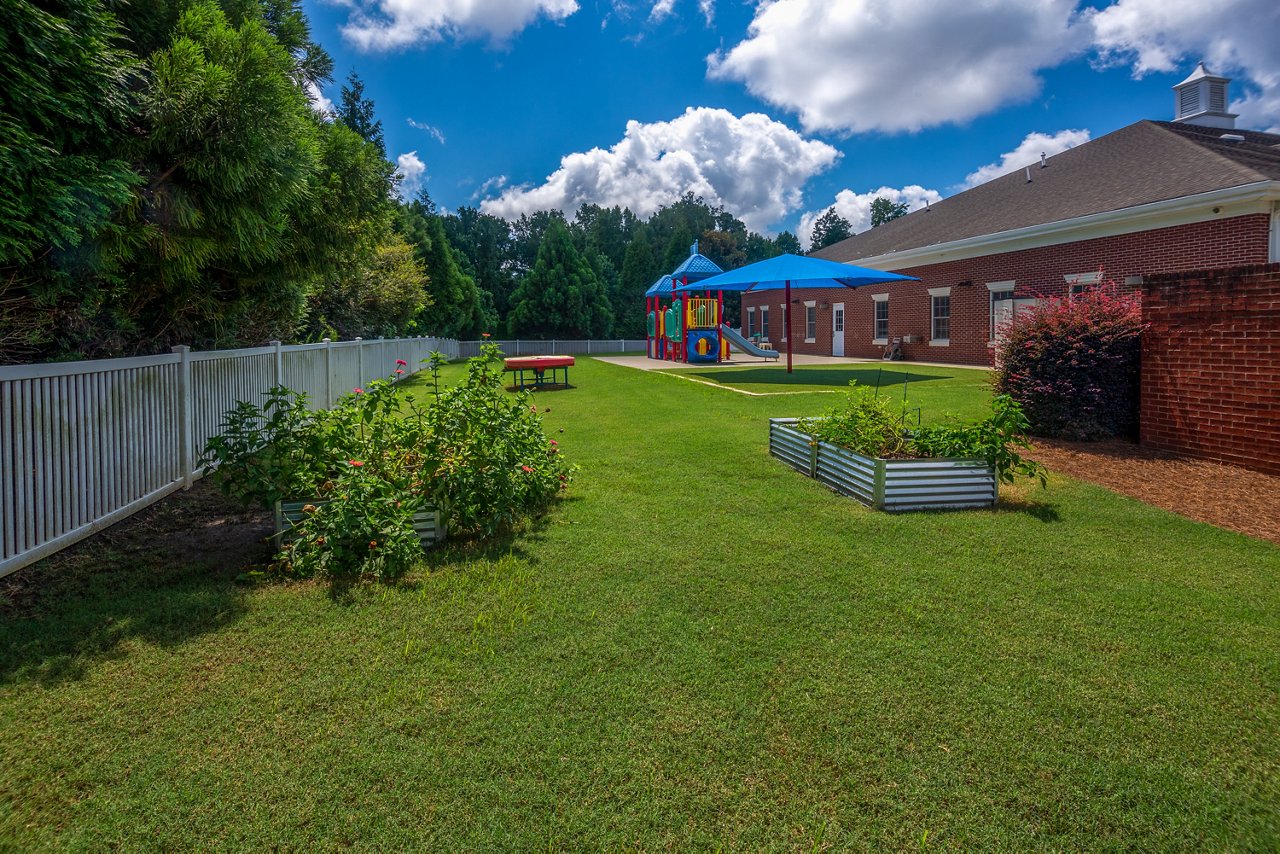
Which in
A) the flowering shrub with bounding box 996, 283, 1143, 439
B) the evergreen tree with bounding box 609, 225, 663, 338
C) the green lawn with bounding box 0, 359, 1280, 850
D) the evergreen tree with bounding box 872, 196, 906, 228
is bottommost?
the green lawn with bounding box 0, 359, 1280, 850

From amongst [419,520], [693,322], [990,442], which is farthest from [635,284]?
[419,520]

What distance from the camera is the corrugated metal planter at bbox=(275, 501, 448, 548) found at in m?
4.66

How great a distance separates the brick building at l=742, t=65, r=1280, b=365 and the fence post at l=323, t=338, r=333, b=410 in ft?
38.6

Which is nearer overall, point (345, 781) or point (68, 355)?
point (345, 781)

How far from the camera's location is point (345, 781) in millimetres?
2457

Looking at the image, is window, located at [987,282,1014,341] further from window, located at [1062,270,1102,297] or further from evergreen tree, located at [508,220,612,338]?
evergreen tree, located at [508,220,612,338]

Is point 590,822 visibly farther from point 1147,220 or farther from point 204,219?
point 1147,220

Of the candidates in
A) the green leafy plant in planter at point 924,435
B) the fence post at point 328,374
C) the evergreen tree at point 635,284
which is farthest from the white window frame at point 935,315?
the evergreen tree at point 635,284

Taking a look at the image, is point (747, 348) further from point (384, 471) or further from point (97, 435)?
point (97, 435)

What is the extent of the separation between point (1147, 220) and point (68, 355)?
19393mm

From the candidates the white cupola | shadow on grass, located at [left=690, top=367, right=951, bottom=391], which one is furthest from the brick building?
shadow on grass, located at [left=690, top=367, right=951, bottom=391]

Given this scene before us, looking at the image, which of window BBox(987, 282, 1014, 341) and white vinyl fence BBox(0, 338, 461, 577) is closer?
white vinyl fence BBox(0, 338, 461, 577)

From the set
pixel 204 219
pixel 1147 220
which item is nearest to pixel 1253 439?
pixel 204 219

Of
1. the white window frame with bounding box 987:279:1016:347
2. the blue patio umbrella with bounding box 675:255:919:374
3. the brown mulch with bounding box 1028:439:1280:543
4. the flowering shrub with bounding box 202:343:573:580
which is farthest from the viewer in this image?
the white window frame with bounding box 987:279:1016:347
